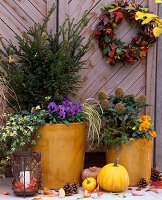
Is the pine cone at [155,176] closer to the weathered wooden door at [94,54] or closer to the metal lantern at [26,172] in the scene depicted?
the weathered wooden door at [94,54]

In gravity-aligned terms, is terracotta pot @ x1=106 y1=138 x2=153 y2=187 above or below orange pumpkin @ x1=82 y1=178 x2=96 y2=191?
above

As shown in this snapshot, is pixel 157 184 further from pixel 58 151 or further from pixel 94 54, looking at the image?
pixel 94 54

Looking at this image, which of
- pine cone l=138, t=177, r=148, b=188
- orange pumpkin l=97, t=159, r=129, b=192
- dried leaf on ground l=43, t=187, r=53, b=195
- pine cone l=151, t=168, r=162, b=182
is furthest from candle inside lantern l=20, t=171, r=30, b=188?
pine cone l=151, t=168, r=162, b=182

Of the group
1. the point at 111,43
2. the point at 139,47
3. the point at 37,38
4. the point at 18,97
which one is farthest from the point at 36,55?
the point at 139,47

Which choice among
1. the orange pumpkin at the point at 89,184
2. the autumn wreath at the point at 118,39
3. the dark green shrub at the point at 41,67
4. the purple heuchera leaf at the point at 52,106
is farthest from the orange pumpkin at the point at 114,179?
the autumn wreath at the point at 118,39

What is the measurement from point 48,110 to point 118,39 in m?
1.25

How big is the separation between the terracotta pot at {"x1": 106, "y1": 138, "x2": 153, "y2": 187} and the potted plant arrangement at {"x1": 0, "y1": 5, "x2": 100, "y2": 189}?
389mm

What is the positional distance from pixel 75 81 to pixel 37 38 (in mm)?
644

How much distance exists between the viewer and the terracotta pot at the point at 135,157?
2.95m

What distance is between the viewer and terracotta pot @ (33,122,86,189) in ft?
9.14

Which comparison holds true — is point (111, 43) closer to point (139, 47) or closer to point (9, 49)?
point (139, 47)

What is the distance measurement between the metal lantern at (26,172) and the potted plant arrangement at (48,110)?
12cm

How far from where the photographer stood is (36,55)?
294 centimetres

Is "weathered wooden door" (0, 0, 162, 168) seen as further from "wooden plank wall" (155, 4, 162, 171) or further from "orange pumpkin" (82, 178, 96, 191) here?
"orange pumpkin" (82, 178, 96, 191)
